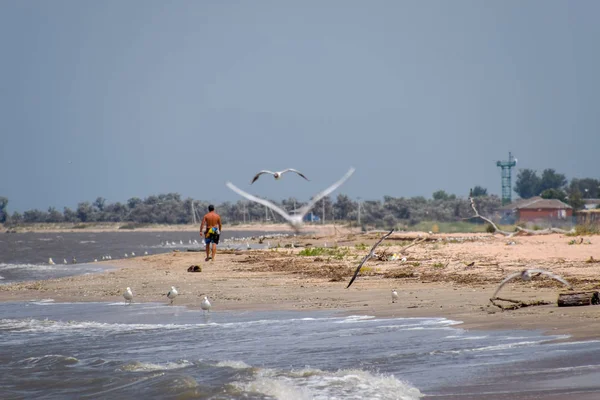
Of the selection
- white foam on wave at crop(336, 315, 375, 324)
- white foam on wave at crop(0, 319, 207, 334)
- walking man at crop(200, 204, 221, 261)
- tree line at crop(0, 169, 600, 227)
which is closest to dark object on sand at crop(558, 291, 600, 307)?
white foam on wave at crop(336, 315, 375, 324)

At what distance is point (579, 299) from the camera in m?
12.2

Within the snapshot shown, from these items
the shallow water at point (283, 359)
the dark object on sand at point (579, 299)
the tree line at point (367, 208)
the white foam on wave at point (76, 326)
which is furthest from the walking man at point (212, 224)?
the tree line at point (367, 208)

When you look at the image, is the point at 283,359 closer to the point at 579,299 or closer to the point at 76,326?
the point at 579,299

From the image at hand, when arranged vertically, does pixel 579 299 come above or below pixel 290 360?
above

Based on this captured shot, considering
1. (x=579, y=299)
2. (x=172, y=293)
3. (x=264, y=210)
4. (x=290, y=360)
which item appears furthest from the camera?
(x=264, y=210)

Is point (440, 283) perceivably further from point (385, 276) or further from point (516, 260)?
point (516, 260)

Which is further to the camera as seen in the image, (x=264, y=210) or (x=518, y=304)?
(x=264, y=210)

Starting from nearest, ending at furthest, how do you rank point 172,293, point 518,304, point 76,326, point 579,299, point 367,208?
point 579,299 → point 518,304 → point 76,326 → point 172,293 → point 367,208

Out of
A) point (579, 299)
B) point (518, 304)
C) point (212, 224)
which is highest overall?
point (212, 224)

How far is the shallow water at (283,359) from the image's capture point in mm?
8828

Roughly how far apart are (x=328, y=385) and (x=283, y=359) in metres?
1.64

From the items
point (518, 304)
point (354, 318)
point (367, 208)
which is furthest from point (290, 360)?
point (367, 208)

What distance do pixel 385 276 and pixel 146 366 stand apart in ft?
33.0

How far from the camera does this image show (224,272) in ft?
80.1
